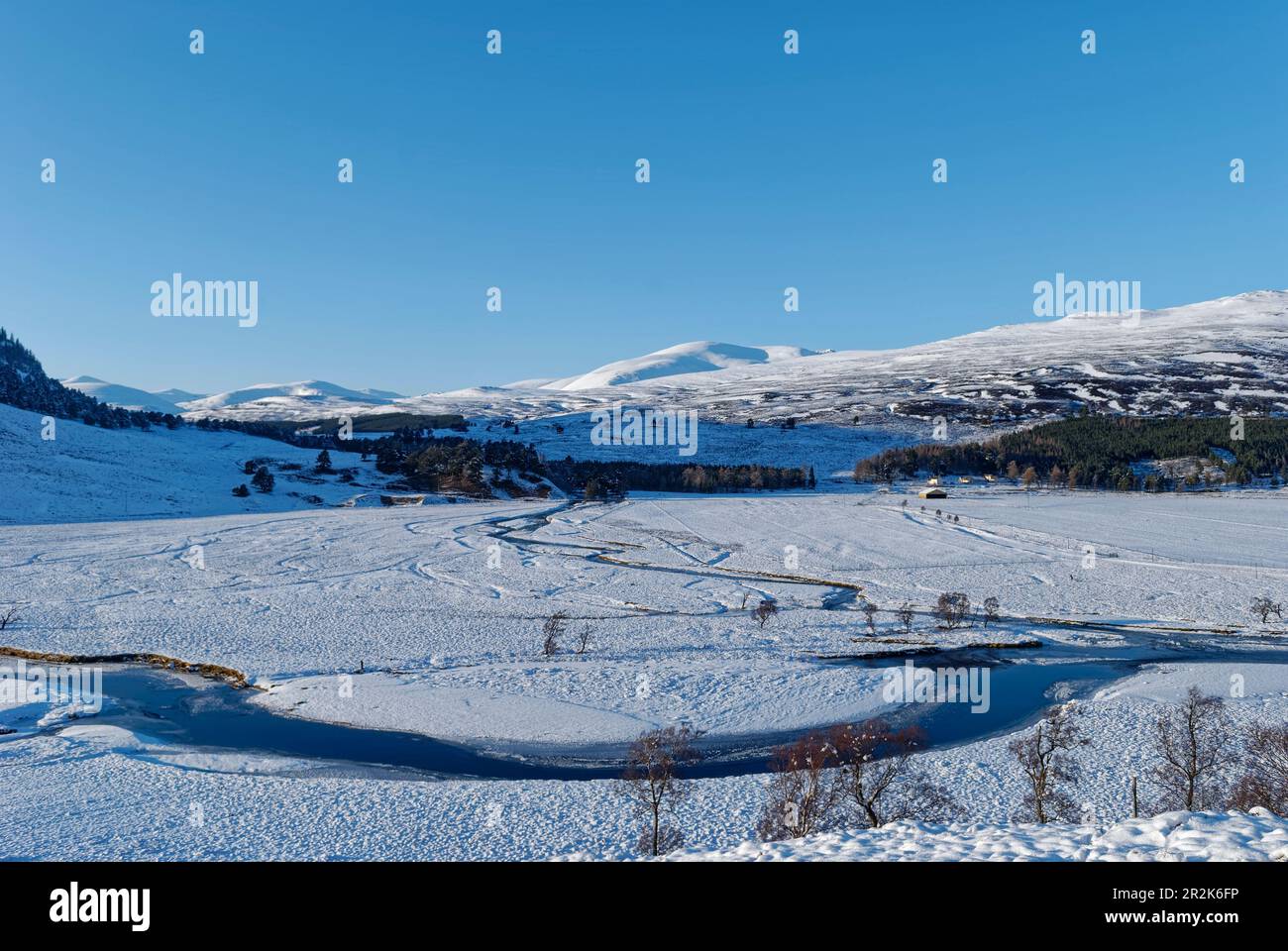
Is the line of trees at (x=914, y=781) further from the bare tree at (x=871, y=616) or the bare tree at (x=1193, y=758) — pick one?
the bare tree at (x=871, y=616)

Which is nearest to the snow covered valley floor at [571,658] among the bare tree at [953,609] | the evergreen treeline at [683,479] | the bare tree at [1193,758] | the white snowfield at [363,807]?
the white snowfield at [363,807]

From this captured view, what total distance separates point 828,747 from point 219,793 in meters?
19.7

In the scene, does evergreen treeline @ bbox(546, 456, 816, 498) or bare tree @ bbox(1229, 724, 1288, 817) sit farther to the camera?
evergreen treeline @ bbox(546, 456, 816, 498)

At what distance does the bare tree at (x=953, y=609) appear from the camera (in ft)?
153

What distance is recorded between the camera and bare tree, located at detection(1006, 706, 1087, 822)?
22.0 m

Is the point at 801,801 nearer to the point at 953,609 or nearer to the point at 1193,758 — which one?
Answer: the point at 1193,758

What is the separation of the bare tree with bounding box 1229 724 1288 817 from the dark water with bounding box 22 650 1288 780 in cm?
955

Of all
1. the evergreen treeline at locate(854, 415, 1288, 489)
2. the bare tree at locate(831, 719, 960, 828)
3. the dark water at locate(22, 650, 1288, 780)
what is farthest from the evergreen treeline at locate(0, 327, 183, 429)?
the bare tree at locate(831, 719, 960, 828)

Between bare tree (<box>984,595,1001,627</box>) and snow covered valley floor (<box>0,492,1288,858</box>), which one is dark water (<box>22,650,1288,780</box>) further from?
bare tree (<box>984,595,1001,627</box>)

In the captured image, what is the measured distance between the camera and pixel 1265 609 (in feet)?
153

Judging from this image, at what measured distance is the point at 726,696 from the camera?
1363 inches

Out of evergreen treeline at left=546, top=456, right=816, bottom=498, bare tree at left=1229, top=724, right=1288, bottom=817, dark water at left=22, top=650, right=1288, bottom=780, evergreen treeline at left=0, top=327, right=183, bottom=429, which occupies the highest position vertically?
evergreen treeline at left=0, top=327, right=183, bottom=429

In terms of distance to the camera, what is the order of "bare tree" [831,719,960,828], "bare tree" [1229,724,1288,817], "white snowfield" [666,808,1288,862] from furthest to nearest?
1. "bare tree" [831,719,960,828]
2. "bare tree" [1229,724,1288,817]
3. "white snowfield" [666,808,1288,862]

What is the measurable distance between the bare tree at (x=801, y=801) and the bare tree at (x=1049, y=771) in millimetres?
5457
